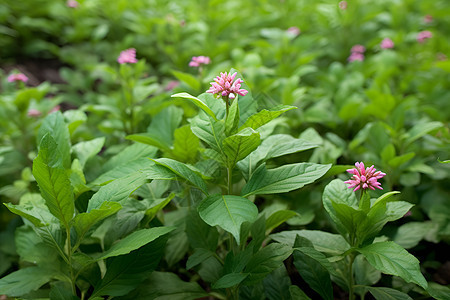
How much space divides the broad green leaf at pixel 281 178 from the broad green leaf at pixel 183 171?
15 cm

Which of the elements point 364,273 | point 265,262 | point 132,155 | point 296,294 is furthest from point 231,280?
point 132,155

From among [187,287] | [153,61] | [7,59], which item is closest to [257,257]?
[187,287]

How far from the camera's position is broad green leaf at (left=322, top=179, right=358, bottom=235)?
128cm

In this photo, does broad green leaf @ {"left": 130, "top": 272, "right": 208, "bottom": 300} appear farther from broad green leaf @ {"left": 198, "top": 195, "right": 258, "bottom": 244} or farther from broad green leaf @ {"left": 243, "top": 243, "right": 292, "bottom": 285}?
broad green leaf @ {"left": 198, "top": 195, "right": 258, "bottom": 244}

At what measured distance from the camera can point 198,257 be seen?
1353 mm

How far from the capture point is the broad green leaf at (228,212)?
3.48ft

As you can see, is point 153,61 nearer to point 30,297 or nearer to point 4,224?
point 4,224

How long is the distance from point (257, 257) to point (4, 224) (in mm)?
Answer: 1419

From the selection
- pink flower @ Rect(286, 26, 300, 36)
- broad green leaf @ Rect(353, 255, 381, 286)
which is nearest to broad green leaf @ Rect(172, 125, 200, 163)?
broad green leaf @ Rect(353, 255, 381, 286)

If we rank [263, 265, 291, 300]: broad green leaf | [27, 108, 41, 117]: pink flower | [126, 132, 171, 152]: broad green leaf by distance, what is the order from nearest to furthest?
[263, 265, 291, 300]: broad green leaf < [126, 132, 171, 152]: broad green leaf < [27, 108, 41, 117]: pink flower

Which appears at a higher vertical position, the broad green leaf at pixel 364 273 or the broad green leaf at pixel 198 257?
the broad green leaf at pixel 198 257

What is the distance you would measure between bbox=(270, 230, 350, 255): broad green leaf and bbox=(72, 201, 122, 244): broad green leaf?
596 millimetres

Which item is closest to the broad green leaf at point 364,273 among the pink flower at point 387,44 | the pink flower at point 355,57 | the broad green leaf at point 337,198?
the broad green leaf at point 337,198

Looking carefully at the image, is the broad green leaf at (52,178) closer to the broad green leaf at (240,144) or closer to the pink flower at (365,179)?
the broad green leaf at (240,144)
